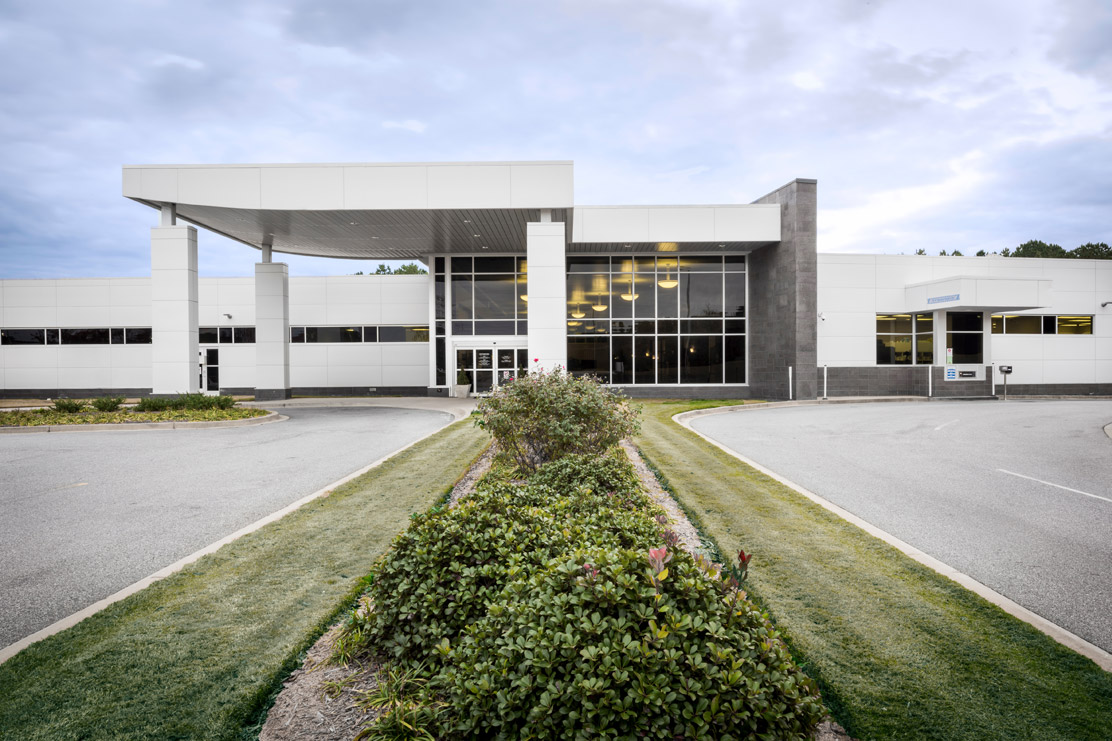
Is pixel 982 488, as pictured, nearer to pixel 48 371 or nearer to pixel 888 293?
pixel 888 293

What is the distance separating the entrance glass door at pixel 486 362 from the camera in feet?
89.4

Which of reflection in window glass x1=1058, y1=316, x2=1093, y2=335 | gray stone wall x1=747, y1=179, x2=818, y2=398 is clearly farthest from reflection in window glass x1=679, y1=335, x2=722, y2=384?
reflection in window glass x1=1058, y1=316, x2=1093, y2=335

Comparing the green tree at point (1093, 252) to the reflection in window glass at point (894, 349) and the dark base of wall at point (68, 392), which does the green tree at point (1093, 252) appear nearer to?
the reflection in window glass at point (894, 349)

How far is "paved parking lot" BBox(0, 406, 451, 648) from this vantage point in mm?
5008

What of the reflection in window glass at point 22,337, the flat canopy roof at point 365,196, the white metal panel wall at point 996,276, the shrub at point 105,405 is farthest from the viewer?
the reflection in window glass at point 22,337

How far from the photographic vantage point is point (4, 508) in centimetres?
745

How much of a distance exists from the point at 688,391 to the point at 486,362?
9.98 m

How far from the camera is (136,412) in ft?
59.0

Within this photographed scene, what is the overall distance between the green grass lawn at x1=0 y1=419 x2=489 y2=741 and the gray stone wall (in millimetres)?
22911

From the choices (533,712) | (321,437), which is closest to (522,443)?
(533,712)

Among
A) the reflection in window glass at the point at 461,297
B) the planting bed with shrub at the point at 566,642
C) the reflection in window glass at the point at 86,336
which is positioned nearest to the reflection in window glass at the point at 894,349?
the reflection in window glass at the point at 461,297

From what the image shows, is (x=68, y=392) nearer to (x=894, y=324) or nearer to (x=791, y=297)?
(x=791, y=297)

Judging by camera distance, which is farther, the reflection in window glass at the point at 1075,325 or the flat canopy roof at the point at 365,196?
the reflection in window glass at the point at 1075,325

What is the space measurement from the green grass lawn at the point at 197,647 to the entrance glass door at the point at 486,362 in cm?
2127
